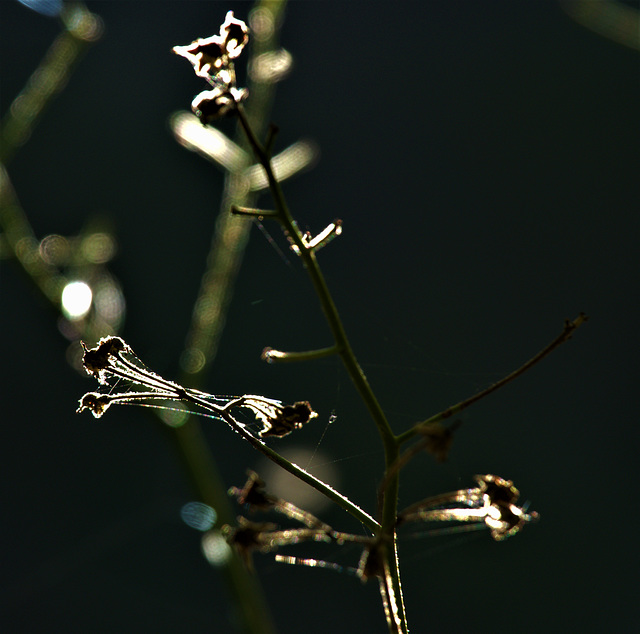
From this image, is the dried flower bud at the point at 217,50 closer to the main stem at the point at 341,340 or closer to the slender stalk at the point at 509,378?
the main stem at the point at 341,340

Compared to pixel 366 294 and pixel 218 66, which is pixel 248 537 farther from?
pixel 366 294

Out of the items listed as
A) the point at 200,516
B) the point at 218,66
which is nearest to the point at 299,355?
the point at 218,66

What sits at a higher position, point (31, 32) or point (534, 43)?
point (31, 32)

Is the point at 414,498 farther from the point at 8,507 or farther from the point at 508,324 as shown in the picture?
the point at 8,507

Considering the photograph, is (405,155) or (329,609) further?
(405,155)

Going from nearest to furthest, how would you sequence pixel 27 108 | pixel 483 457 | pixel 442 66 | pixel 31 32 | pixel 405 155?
1. pixel 27 108
2. pixel 483 457
3. pixel 405 155
4. pixel 31 32
5. pixel 442 66

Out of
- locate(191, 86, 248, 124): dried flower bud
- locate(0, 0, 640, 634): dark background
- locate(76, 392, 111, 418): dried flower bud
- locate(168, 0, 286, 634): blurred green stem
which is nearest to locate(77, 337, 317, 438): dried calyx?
locate(76, 392, 111, 418): dried flower bud

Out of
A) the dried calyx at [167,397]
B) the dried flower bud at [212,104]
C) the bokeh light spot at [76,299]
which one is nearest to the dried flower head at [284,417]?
the dried calyx at [167,397]

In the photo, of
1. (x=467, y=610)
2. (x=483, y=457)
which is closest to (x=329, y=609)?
(x=467, y=610)
